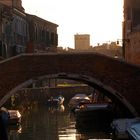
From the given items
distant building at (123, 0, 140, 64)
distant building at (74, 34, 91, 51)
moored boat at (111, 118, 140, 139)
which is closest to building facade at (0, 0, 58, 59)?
distant building at (123, 0, 140, 64)

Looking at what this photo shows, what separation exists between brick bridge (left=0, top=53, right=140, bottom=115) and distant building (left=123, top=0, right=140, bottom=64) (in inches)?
253

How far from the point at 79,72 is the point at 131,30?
8195mm

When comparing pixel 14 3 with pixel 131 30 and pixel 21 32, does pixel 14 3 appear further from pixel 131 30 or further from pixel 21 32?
pixel 131 30

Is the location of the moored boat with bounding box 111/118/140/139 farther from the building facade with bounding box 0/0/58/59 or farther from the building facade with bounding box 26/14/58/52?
the building facade with bounding box 26/14/58/52

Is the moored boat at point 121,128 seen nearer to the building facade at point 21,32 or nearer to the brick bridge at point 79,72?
the brick bridge at point 79,72

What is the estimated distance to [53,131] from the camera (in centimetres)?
2022

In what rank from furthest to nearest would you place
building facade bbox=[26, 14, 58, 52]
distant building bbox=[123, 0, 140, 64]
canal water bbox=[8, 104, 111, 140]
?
building facade bbox=[26, 14, 58, 52], distant building bbox=[123, 0, 140, 64], canal water bbox=[8, 104, 111, 140]

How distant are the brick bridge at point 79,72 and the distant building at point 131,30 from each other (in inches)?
253

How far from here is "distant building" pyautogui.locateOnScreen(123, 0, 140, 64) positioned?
25.5m

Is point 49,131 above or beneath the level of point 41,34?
beneath

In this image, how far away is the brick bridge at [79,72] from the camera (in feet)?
61.5

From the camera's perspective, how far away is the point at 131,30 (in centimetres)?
2653

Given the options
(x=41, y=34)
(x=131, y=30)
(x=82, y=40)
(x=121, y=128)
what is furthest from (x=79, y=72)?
(x=82, y=40)

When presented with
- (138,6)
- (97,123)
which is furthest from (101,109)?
(138,6)
